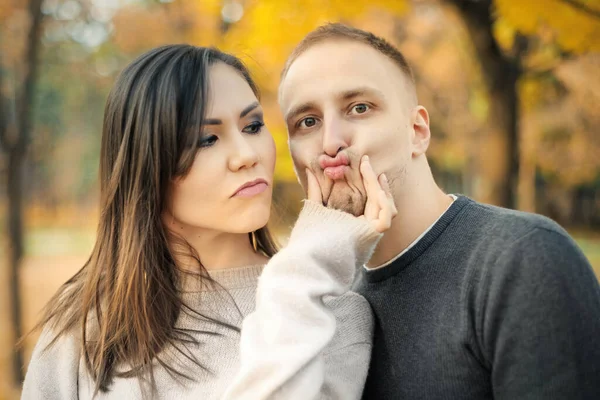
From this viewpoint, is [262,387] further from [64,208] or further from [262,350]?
[64,208]

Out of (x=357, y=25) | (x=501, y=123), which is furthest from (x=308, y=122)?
(x=357, y=25)

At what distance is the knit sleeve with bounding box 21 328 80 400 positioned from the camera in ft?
7.55

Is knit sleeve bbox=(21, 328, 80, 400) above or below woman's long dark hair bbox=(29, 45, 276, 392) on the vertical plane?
below

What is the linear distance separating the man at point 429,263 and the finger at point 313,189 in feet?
0.09

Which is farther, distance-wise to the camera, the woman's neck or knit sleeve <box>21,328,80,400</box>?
the woman's neck

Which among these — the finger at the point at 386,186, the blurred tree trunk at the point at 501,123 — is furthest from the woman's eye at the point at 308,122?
the blurred tree trunk at the point at 501,123

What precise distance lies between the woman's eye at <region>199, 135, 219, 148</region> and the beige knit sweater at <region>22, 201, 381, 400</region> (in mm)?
439

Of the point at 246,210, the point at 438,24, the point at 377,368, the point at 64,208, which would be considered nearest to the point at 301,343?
the point at 377,368

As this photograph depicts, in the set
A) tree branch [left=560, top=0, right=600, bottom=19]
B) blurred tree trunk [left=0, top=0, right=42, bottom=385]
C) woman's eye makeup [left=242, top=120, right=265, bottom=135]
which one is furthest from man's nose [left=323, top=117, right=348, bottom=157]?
blurred tree trunk [left=0, top=0, right=42, bottom=385]

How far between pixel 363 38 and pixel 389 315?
3.59 ft

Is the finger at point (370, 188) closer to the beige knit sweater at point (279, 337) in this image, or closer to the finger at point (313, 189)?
the beige knit sweater at point (279, 337)

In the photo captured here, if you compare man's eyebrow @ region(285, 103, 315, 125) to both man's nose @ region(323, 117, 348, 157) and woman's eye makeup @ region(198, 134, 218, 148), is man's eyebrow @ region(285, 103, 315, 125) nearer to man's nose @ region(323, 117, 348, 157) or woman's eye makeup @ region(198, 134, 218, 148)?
man's nose @ region(323, 117, 348, 157)

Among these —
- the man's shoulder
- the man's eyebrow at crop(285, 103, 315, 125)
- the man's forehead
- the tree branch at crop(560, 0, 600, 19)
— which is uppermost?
the tree branch at crop(560, 0, 600, 19)

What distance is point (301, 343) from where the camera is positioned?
186 centimetres
